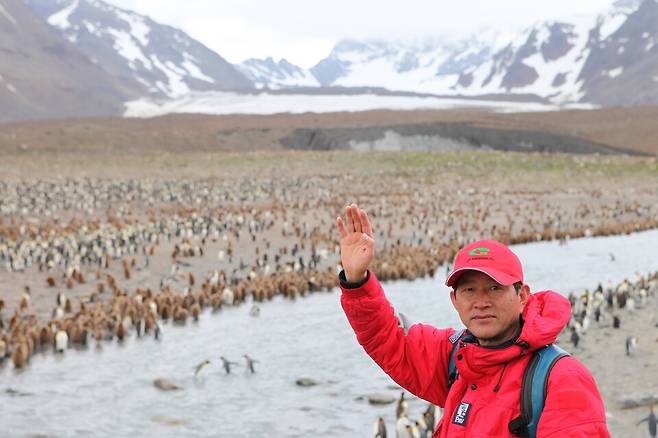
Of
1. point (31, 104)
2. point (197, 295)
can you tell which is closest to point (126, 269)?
point (197, 295)

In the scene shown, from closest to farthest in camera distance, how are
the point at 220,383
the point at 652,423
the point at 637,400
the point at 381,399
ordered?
1. the point at 652,423
2. the point at 637,400
3. the point at 381,399
4. the point at 220,383

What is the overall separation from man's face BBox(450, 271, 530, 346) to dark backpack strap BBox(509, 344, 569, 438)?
25cm

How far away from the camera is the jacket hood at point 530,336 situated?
2.56 metres

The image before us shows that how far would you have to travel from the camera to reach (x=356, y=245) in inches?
124

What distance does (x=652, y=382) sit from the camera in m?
8.31

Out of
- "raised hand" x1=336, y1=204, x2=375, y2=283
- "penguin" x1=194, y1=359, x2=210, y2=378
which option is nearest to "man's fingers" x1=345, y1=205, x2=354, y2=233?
"raised hand" x1=336, y1=204, x2=375, y2=283

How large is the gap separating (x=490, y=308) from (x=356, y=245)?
639mm

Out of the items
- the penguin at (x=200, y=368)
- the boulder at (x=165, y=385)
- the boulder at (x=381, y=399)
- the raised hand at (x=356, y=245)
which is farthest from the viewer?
the penguin at (x=200, y=368)

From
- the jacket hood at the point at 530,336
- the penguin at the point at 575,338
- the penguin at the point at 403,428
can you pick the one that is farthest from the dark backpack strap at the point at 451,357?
the penguin at the point at 575,338

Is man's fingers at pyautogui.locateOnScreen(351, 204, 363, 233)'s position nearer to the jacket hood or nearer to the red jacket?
the red jacket

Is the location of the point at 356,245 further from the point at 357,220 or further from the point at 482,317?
the point at 482,317

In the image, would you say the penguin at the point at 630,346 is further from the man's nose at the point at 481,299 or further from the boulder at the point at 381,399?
the man's nose at the point at 481,299

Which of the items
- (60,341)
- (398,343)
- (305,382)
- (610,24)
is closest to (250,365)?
(305,382)

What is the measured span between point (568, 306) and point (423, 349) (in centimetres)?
80
